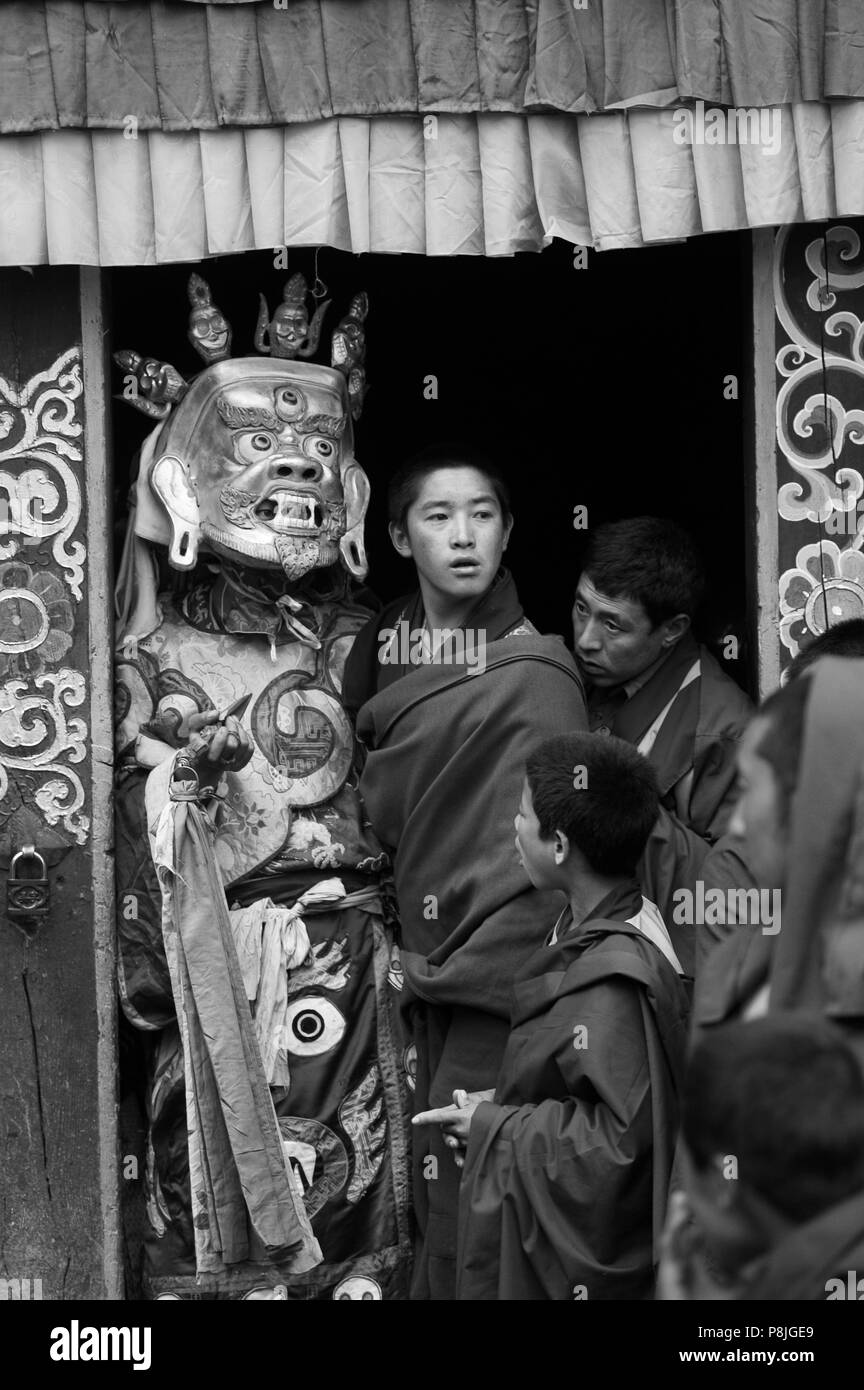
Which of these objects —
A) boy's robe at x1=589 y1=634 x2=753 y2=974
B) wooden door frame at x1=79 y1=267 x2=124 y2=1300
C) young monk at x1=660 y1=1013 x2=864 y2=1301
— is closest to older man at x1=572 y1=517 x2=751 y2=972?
boy's robe at x1=589 y1=634 x2=753 y2=974

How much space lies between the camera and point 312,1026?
5094 millimetres

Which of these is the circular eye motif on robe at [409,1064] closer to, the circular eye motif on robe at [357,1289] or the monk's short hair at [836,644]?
the circular eye motif on robe at [357,1289]

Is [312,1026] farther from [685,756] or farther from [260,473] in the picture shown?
[260,473]

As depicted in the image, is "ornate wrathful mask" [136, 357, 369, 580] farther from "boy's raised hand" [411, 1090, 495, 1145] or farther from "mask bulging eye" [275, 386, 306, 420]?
"boy's raised hand" [411, 1090, 495, 1145]

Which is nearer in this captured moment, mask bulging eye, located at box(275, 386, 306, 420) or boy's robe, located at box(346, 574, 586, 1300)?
boy's robe, located at box(346, 574, 586, 1300)

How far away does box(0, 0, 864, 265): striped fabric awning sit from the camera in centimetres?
466

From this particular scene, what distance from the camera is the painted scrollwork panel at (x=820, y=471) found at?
4.84 m

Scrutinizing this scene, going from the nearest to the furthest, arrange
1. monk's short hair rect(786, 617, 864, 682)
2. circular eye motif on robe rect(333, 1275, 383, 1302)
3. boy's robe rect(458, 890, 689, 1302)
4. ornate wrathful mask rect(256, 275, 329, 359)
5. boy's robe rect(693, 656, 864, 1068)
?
boy's robe rect(693, 656, 864, 1068) < boy's robe rect(458, 890, 689, 1302) < monk's short hair rect(786, 617, 864, 682) < circular eye motif on robe rect(333, 1275, 383, 1302) < ornate wrathful mask rect(256, 275, 329, 359)

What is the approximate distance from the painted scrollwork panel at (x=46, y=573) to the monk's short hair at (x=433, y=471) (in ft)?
2.83

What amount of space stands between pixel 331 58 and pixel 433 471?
1.08 meters

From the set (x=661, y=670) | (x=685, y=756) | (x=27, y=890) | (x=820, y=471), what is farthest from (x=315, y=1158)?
(x=820, y=471)

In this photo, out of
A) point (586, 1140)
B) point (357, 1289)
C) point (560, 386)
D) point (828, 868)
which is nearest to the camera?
point (828, 868)

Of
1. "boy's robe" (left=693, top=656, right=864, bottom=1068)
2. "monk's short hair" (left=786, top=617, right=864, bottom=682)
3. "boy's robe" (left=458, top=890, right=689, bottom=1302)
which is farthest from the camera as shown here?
"monk's short hair" (left=786, top=617, right=864, bottom=682)

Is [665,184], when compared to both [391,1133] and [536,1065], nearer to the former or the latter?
[536,1065]
